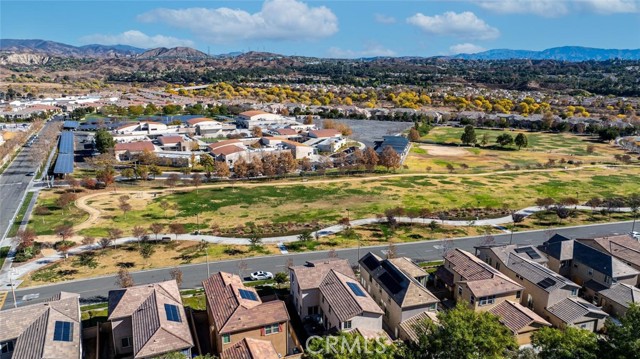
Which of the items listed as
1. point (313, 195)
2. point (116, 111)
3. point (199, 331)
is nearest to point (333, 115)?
point (116, 111)

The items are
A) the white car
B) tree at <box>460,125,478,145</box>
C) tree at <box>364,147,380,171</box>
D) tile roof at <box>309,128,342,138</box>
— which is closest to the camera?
the white car

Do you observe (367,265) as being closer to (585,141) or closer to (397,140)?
(397,140)

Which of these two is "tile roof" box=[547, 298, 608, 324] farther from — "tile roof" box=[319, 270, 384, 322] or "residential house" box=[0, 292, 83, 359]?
"residential house" box=[0, 292, 83, 359]

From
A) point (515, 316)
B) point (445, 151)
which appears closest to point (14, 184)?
point (515, 316)

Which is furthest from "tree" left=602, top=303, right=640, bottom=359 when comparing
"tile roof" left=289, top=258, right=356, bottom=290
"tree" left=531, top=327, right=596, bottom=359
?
"tile roof" left=289, top=258, right=356, bottom=290

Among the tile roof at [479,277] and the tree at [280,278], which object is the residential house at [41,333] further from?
the tile roof at [479,277]

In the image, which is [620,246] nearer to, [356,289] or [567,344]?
[567,344]

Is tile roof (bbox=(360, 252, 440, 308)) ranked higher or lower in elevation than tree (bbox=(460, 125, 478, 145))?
lower

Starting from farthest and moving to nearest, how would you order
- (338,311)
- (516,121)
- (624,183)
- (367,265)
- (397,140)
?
(516,121)
(397,140)
(624,183)
(367,265)
(338,311)
